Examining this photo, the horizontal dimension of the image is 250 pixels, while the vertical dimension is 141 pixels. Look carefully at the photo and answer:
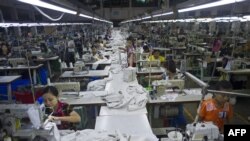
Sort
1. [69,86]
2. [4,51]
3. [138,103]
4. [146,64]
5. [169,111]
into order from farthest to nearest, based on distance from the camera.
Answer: [4,51] < [146,64] < [69,86] < [169,111] < [138,103]

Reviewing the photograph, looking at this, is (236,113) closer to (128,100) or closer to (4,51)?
(128,100)

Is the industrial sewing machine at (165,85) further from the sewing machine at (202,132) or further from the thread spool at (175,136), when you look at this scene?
the sewing machine at (202,132)

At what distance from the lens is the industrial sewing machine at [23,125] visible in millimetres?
2963

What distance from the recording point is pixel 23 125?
3.47 m

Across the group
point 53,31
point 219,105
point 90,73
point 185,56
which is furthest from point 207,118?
point 53,31

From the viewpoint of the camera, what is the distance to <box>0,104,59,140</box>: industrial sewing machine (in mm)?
2963

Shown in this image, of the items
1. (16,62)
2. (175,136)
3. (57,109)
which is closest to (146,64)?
(57,109)

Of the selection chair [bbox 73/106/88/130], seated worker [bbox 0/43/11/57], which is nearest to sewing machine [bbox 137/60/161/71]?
chair [bbox 73/106/88/130]

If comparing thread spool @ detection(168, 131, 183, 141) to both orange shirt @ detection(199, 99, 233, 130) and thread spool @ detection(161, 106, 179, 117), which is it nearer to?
orange shirt @ detection(199, 99, 233, 130)

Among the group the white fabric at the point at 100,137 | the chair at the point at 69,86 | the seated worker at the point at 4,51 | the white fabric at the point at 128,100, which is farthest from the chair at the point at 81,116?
the seated worker at the point at 4,51

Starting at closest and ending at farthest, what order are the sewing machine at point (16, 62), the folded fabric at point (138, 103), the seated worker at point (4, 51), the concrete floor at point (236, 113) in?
the folded fabric at point (138, 103) < the concrete floor at point (236, 113) < the sewing machine at point (16, 62) < the seated worker at point (4, 51)

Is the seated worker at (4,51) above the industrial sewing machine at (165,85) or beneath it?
above

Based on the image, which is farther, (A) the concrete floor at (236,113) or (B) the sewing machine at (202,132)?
(A) the concrete floor at (236,113)

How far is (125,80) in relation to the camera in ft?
21.9
